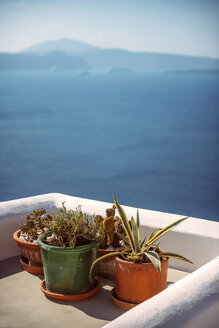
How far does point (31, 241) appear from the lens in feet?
10.0

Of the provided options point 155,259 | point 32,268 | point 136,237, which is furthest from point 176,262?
point 32,268

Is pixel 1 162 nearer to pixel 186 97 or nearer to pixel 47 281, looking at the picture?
pixel 186 97

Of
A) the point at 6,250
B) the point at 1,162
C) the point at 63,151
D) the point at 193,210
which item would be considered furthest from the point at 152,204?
the point at 6,250

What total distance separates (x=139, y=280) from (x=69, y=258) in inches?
16.2

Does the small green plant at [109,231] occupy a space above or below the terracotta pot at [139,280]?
above

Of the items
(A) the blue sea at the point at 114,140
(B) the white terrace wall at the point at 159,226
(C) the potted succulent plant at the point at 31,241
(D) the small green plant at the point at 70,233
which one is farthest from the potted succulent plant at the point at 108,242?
(A) the blue sea at the point at 114,140

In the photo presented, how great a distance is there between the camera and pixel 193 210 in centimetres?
2548

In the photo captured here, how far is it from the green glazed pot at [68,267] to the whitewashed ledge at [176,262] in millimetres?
620

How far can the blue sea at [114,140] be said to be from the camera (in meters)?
27.1

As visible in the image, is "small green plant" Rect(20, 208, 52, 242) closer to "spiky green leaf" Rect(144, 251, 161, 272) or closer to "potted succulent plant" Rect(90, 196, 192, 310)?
"potted succulent plant" Rect(90, 196, 192, 310)

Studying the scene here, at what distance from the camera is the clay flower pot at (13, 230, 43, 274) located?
2959 mm

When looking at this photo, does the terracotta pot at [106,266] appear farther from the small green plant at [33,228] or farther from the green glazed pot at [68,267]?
the small green plant at [33,228]

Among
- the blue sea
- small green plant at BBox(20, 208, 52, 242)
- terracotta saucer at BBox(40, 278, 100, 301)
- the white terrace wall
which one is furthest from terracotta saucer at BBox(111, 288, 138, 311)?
the blue sea

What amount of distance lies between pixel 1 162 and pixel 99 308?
26.4m
